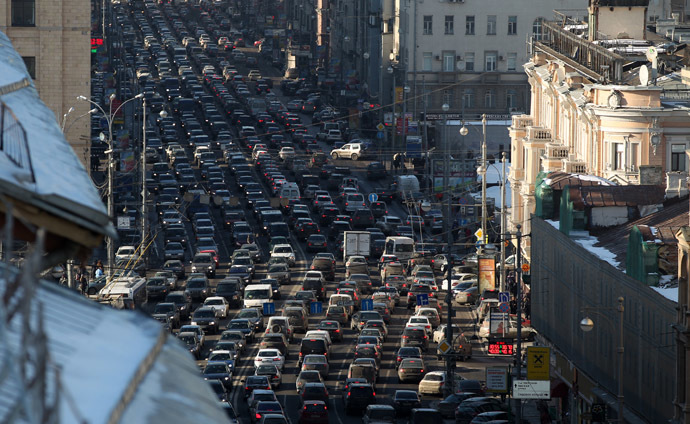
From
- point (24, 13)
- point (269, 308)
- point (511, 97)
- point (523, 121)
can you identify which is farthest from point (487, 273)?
point (511, 97)

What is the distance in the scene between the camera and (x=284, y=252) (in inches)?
3312

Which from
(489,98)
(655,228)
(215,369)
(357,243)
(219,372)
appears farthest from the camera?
(489,98)

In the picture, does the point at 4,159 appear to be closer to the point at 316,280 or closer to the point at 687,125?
the point at 687,125

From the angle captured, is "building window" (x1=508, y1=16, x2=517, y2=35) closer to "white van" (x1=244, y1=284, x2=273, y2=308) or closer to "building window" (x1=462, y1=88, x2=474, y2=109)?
"building window" (x1=462, y1=88, x2=474, y2=109)

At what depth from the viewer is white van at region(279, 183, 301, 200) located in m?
102

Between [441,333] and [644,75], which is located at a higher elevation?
[644,75]

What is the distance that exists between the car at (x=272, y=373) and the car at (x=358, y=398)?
165 inches

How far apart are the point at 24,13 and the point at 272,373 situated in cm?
2317

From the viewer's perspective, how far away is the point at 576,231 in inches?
2271

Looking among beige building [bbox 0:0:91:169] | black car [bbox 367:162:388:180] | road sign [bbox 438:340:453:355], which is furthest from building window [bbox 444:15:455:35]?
road sign [bbox 438:340:453:355]

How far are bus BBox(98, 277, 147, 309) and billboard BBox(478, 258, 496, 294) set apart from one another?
14921mm

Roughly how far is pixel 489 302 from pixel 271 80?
331ft

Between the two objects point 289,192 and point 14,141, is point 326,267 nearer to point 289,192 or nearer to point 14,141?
point 289,192

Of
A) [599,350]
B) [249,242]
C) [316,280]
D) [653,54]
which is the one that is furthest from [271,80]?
[599,350]
